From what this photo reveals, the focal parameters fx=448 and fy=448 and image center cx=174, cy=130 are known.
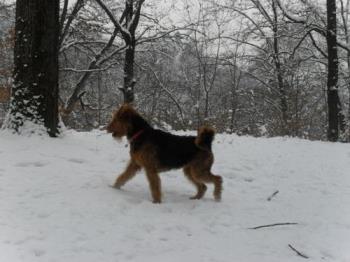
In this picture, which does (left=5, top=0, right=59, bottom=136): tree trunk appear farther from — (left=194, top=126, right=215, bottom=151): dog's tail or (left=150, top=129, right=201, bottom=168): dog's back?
(left=194, top=126, right=215, bottom=151): dog's tail

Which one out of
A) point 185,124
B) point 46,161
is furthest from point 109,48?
point 46,161

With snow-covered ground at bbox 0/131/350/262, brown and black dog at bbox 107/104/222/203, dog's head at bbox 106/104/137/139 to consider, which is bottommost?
snow-covered ground at bbox 0/131/350/262

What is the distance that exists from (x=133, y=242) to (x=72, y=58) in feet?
64.3

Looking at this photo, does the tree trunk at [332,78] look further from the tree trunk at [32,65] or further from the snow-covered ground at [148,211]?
the tree trunk at [32,65]

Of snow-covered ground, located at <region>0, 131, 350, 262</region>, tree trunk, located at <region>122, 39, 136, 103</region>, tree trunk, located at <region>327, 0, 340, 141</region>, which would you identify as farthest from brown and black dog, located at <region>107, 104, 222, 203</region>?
tree trunk, located at <region>327, 0, 340, 141</region>

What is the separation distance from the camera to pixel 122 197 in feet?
18.5

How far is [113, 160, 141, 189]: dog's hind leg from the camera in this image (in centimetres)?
609

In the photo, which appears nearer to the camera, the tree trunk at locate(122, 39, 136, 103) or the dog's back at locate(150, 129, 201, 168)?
the dog's back at locate(150, 129, 201, 168)

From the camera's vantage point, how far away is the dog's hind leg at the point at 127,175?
20.0 feet

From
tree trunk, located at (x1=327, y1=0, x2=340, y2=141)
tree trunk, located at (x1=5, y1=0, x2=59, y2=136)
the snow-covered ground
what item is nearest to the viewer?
the snow-covered ground

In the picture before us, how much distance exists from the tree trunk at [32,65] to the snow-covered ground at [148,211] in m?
0.43

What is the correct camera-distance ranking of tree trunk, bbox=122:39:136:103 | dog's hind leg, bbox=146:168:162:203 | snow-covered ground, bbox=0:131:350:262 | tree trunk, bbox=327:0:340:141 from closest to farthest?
snow-covered ground, bbox=0:131:350:262 < dog's hind leg, bbox=146:168:162:203 < tree trunk, bbox=122:39:136:103 < tree trunk, bbox=327:0:340:141

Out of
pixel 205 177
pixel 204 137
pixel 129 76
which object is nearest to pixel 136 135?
pixel 204 137

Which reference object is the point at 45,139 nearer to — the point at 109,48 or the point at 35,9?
the point at 35,9
